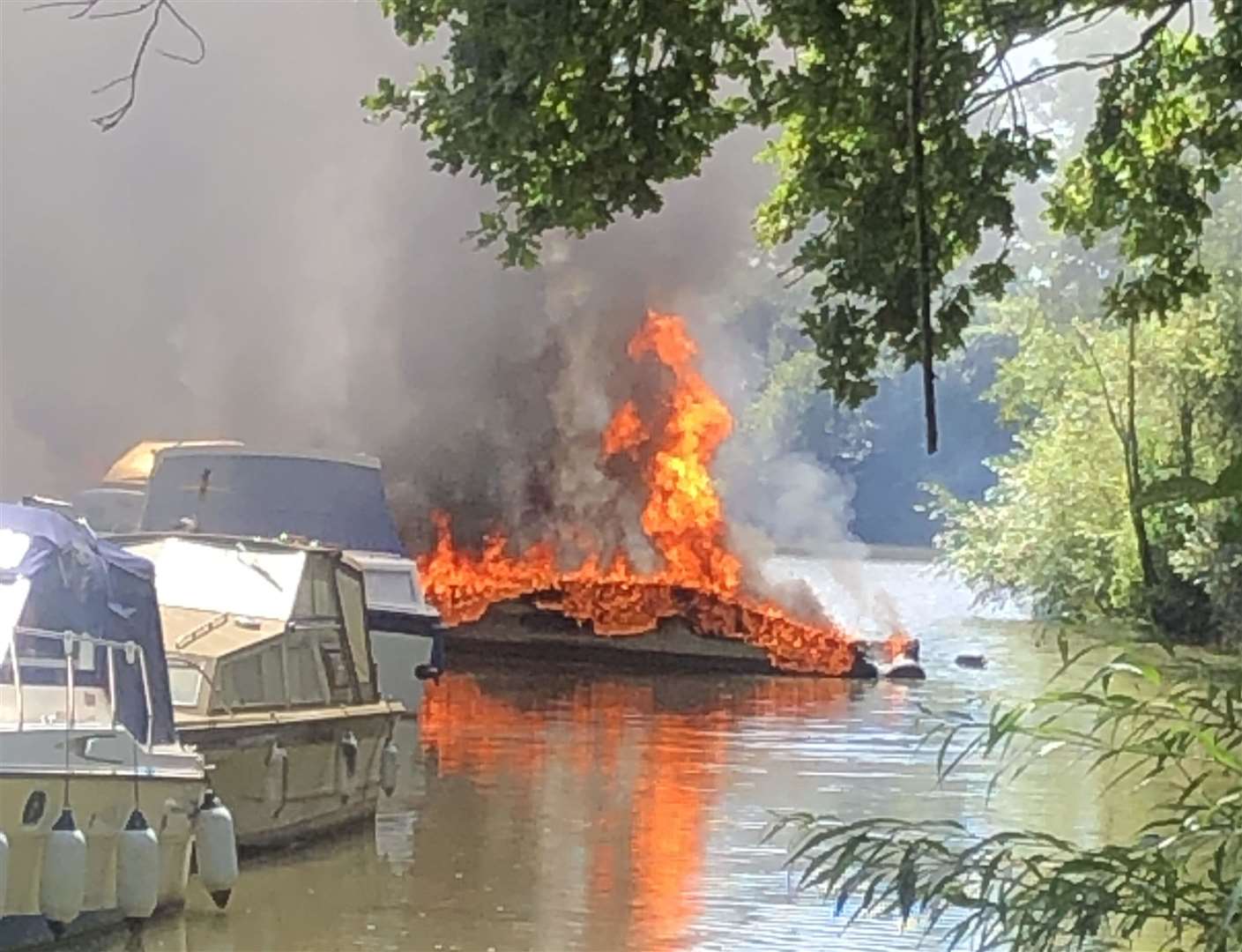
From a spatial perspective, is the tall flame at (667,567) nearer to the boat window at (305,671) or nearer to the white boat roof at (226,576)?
the white boat roof at (226,576)

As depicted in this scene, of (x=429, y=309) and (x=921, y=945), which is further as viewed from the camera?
(x=429, y=309)

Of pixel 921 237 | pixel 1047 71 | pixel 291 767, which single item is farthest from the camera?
pixel 291 767

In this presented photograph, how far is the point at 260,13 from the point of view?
24.9 feet

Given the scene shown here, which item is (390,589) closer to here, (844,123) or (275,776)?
(275,776)

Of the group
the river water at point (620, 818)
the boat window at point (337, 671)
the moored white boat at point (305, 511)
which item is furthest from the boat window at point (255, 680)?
the moored white boat at point (305, 511)

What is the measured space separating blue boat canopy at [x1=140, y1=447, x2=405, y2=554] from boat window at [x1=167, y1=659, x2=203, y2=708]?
2.41 meters

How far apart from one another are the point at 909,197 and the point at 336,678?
2489 mm

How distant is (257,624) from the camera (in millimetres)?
4453

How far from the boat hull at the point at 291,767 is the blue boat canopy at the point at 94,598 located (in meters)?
0.18

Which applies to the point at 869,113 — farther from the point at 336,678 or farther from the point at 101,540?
the point at 336,678

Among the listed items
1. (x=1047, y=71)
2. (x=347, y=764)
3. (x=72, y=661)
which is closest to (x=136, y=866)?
(x=72, y=661)

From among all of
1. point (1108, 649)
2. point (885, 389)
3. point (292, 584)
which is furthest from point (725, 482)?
point (1108, 649)

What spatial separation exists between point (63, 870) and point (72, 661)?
0.53m

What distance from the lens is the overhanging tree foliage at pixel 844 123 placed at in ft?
7.23
